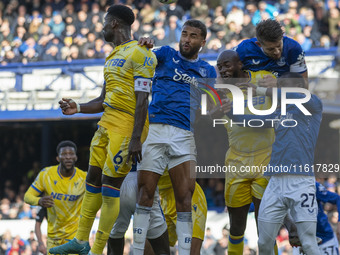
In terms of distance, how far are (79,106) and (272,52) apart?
2.05 metres

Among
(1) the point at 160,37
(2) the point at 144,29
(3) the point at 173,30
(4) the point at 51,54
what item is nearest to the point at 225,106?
(3) the point at 173,30

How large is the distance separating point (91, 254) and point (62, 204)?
121 inches

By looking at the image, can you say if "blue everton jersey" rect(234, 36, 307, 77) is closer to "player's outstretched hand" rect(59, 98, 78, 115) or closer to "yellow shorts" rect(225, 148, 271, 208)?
"yellow shorts" rect(225, 148, 271, 208)

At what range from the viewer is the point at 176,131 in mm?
6844

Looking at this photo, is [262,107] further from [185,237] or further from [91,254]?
[91,254]

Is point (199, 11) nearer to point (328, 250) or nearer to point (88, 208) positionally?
point (328, 250)

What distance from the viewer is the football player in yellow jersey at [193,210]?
7.33m

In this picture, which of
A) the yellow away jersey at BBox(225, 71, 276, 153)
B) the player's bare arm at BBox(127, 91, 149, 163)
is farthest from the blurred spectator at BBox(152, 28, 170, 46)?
the player's bare arm at BBox(127, 91, 149, 163)

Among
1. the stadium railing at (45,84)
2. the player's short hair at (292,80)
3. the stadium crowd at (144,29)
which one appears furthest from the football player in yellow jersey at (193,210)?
the stadium railing at (45,84)

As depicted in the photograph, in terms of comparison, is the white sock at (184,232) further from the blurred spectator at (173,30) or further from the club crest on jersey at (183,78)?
the blurred spectator at (173,30)

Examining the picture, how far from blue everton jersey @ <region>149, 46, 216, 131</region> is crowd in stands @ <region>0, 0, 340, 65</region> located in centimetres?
1018

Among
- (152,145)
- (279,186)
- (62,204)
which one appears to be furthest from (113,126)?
(62,204)

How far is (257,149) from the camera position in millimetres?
7457

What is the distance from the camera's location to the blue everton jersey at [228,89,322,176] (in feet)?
21.4
